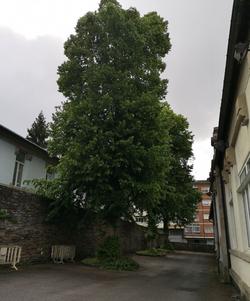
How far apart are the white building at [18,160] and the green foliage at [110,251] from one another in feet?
17.4

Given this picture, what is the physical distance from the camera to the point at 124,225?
27.6 metres

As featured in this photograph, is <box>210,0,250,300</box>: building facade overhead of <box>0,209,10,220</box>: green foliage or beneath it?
overhead

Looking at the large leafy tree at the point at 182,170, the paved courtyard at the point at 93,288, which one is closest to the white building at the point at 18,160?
the paved courtyard at the point at 93,288

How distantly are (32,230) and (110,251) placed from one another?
3.90m

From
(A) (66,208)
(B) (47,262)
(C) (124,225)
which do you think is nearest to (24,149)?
(A) (66,208)

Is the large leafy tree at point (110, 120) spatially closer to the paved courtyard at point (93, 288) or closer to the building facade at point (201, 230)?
the paved courtyard at point (93, 288)

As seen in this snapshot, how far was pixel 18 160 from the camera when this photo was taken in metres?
19.4

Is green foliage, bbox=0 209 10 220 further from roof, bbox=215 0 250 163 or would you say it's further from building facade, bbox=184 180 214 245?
building facade, bbox=184 180 214 245

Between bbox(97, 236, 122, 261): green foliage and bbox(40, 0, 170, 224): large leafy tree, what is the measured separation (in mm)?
1033

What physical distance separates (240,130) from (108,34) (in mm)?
11591

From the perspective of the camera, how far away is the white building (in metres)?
17.8

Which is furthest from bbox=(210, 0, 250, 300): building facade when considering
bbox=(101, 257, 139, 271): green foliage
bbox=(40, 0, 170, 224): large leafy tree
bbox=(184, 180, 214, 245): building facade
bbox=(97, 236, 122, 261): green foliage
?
bbox=(184, 180, 214, 245): building facade

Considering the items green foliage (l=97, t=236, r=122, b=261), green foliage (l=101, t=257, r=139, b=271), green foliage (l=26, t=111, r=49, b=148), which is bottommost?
green foliage (l=101, t=257, r=139, b=271)

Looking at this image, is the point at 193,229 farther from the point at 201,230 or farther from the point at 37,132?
the point at 37,132
